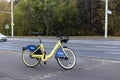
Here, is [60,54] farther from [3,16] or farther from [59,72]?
[3,16]

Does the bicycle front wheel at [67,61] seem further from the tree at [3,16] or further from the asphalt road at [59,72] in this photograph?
the tree at [3,16]

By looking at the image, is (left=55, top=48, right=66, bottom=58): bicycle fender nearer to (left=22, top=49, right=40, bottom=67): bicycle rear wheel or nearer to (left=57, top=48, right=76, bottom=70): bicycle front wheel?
(left=57, top=48, right=76, bottom=70): bicycle front wheel

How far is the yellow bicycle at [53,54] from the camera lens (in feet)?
34.2

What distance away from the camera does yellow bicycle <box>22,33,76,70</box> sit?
1042 centimetres

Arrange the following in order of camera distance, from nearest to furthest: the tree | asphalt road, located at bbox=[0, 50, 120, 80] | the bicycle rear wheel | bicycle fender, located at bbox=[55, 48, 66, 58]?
1. asphalt road, located at bbox=[0, 50, 120, 80]
2. bicycle fender, located at bbox=[55, 48, 66, 58]
3. the bicycle rear wheel
4. the tree

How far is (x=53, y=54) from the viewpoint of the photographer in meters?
10.8

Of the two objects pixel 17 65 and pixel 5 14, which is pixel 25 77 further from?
pixel 5 14

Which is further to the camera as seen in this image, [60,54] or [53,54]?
[53,54]

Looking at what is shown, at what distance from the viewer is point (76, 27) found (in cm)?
6419

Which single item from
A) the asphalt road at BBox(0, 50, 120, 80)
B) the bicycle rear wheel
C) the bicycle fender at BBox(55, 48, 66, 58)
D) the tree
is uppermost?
the tree

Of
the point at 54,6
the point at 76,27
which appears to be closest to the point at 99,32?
the point at 76,27

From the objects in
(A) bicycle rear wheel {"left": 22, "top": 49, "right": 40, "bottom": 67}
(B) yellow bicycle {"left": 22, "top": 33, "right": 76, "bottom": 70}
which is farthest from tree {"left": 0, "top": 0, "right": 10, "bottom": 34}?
(B) yellow bicycle {"left": 22, "top": 33, "right": 76, "bottom": 70}

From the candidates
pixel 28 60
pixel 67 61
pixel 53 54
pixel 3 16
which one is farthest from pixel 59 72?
pixel 3 16

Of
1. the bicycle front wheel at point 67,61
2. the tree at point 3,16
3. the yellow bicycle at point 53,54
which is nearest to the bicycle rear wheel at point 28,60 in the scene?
the yellow bicycle at point 53,54
